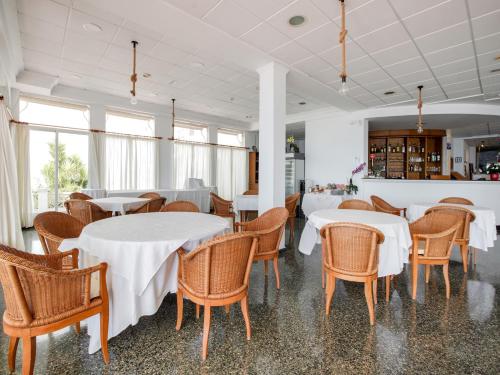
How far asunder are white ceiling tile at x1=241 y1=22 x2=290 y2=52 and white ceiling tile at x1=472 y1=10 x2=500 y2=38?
7.81 ft

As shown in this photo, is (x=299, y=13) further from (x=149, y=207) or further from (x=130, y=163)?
(x=130, y=163)

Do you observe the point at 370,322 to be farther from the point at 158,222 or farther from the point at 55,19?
the point at 55,19

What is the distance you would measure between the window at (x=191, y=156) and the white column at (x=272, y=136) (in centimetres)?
461

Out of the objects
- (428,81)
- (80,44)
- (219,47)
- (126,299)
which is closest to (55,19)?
(80,44)

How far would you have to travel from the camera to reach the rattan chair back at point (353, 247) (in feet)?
7.39

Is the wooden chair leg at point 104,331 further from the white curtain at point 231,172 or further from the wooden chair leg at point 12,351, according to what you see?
the white curtain at point 231,172

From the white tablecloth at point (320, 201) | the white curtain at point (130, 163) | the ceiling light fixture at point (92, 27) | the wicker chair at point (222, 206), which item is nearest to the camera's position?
the ceiling light fixture at point (92, 27)

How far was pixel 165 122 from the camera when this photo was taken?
27.3 ft

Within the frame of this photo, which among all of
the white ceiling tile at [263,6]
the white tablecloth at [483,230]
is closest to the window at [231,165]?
the white ceiling tile at [263,6]

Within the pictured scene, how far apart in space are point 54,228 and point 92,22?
9.27 feet

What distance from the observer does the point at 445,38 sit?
3.76 meters

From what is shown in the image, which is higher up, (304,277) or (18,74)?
(18,74)

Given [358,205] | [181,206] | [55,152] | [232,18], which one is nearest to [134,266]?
[181,206]

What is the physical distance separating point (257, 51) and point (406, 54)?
2388 mm
